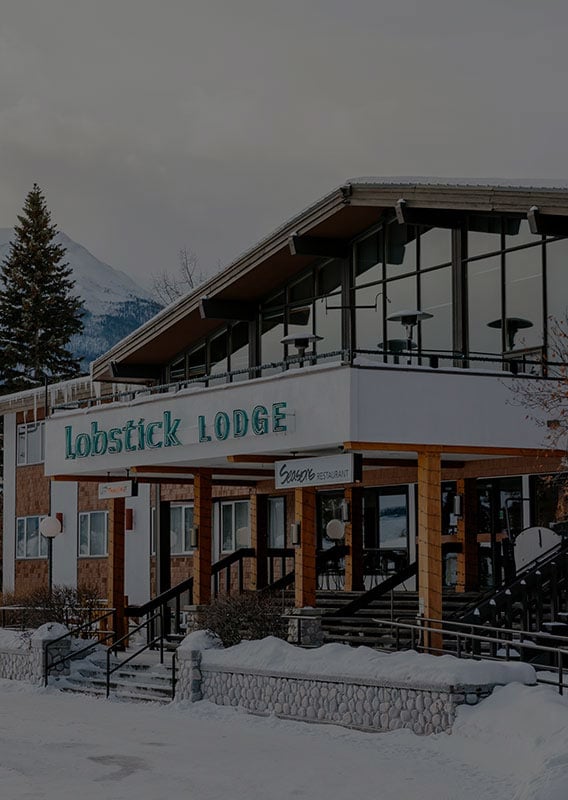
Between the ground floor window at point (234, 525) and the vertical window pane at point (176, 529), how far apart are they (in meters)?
1.47

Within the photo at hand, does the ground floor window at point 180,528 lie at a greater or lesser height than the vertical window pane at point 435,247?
lesser

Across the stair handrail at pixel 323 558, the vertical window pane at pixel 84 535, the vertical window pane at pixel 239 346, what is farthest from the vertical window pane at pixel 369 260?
the vertical window pane at pixel 84 535

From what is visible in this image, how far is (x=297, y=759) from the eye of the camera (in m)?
16.3

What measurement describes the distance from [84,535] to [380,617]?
15401 mm

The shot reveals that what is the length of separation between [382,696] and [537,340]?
7128 millimetres

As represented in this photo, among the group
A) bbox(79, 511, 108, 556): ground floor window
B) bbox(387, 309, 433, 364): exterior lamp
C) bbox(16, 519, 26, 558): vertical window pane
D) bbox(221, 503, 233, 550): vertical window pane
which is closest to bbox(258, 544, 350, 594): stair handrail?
bbox(221, 503, 233, 550): vertical window pane

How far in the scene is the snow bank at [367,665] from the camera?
651 inches

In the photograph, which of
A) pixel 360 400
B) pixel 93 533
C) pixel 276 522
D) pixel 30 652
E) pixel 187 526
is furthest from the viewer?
pixel 93 533

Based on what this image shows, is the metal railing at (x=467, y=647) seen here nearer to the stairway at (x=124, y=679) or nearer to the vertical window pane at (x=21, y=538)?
the stairway at (x=124, y=679)

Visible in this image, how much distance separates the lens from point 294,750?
55.8ft

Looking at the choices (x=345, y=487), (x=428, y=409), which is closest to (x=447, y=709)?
(x=428, y=409)

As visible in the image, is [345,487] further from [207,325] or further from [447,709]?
[447,709]

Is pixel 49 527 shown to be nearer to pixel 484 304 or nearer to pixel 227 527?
pixel 227 527

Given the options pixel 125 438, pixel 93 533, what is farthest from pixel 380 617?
pixel 93 533
